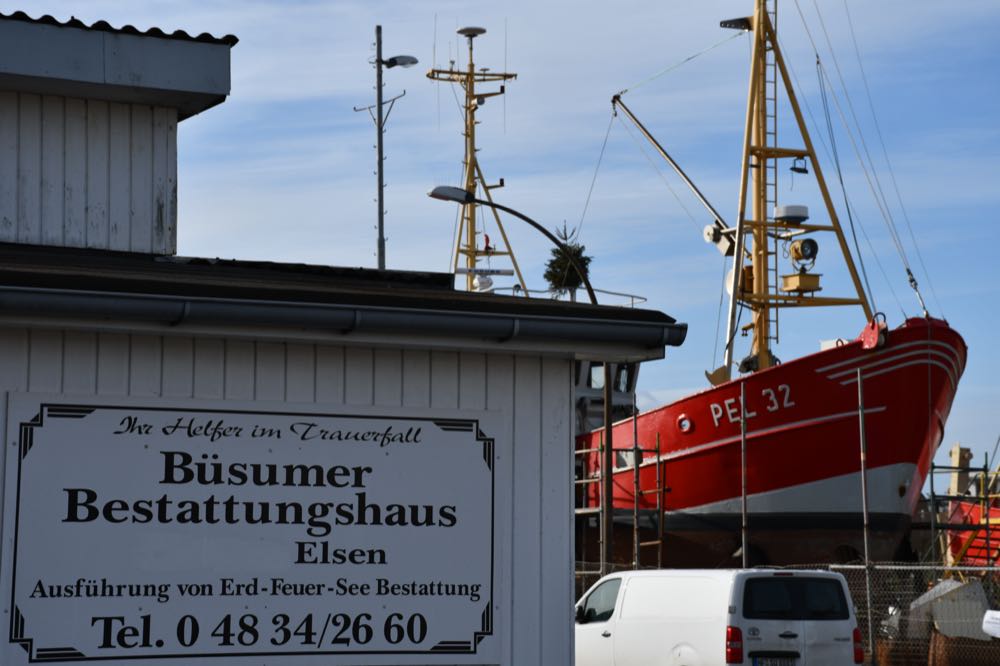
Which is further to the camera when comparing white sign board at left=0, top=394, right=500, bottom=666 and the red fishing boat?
the red fishing boat

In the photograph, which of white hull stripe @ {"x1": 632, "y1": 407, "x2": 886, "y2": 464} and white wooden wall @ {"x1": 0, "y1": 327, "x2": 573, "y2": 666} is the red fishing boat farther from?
white wooden wall @ {"x1": 0, "y1": 327, "x2": 573, "y2": 666}

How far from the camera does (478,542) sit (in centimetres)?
964

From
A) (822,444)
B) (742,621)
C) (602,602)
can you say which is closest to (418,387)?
(742,621)

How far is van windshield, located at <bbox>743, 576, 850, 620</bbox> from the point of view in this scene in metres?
15.3

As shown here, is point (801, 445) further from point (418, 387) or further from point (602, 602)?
point (418, 387)

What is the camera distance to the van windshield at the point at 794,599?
15.3m

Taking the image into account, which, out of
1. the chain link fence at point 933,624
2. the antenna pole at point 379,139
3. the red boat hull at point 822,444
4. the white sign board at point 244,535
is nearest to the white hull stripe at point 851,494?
the red boat hull at point 822,444

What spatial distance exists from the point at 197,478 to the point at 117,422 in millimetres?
579

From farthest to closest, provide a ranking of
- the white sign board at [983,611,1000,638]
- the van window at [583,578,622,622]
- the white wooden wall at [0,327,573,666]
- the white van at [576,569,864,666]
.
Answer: the van window at [583,578,622,622]
the white sign board at [983,611,1000,638]
the white van at [576,569,864,666]
the white wooden wall at [0,327,573,666]

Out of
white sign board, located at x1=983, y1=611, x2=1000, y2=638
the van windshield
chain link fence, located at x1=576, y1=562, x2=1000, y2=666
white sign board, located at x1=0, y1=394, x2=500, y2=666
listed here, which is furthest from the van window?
white sign board, located at x1=0, y1=394, x2=500, y2=666

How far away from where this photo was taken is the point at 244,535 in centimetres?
905

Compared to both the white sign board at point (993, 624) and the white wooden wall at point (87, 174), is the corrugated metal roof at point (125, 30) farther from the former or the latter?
the white sign board at point (993, 624)

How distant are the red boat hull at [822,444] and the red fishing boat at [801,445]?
20 mm

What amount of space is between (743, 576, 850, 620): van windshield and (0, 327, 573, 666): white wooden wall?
5.86 meters
